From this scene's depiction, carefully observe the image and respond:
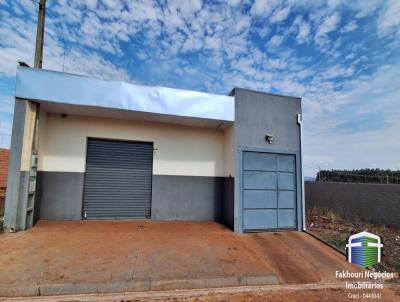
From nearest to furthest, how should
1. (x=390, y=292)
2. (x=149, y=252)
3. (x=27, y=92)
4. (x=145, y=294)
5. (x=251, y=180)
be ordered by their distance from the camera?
1. (x=145, y=294)
2. (x=390, y=292)
3. (x=149, y=252)
4. (x=27, y=92)
5. (x=251, y=180)

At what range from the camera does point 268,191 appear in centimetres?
720

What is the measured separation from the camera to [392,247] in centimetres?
612

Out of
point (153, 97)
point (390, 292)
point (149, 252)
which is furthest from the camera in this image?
point (153, 97)

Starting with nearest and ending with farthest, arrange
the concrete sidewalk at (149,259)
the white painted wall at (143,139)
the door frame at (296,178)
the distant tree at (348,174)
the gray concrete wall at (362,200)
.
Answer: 1. the concrete sidewalk at (149,259)
2. the door frame at (296,178)
3. the white painted wall at (143,139)
4. the gray concrete wall at (362,200)
5. the distant tree at (348,174)

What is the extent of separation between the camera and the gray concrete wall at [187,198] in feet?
25.2

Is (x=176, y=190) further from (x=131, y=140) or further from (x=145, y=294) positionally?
(x=145, y=294)

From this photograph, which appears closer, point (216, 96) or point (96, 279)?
point (96, 279)

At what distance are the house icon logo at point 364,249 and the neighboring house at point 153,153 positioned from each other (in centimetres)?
176

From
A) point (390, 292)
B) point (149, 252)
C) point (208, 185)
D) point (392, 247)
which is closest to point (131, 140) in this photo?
point (208, 185)

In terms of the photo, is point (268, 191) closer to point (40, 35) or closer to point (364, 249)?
point (364, 249)

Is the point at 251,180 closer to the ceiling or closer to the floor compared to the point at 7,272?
closer to the ceiling

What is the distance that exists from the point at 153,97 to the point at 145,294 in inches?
183

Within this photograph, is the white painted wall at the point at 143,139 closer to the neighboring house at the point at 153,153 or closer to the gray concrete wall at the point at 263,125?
the neighboring house at the point at 153,153

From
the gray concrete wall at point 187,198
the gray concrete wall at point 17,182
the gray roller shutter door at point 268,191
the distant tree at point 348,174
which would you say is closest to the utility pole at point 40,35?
the gray concrete wall at point 17,182
